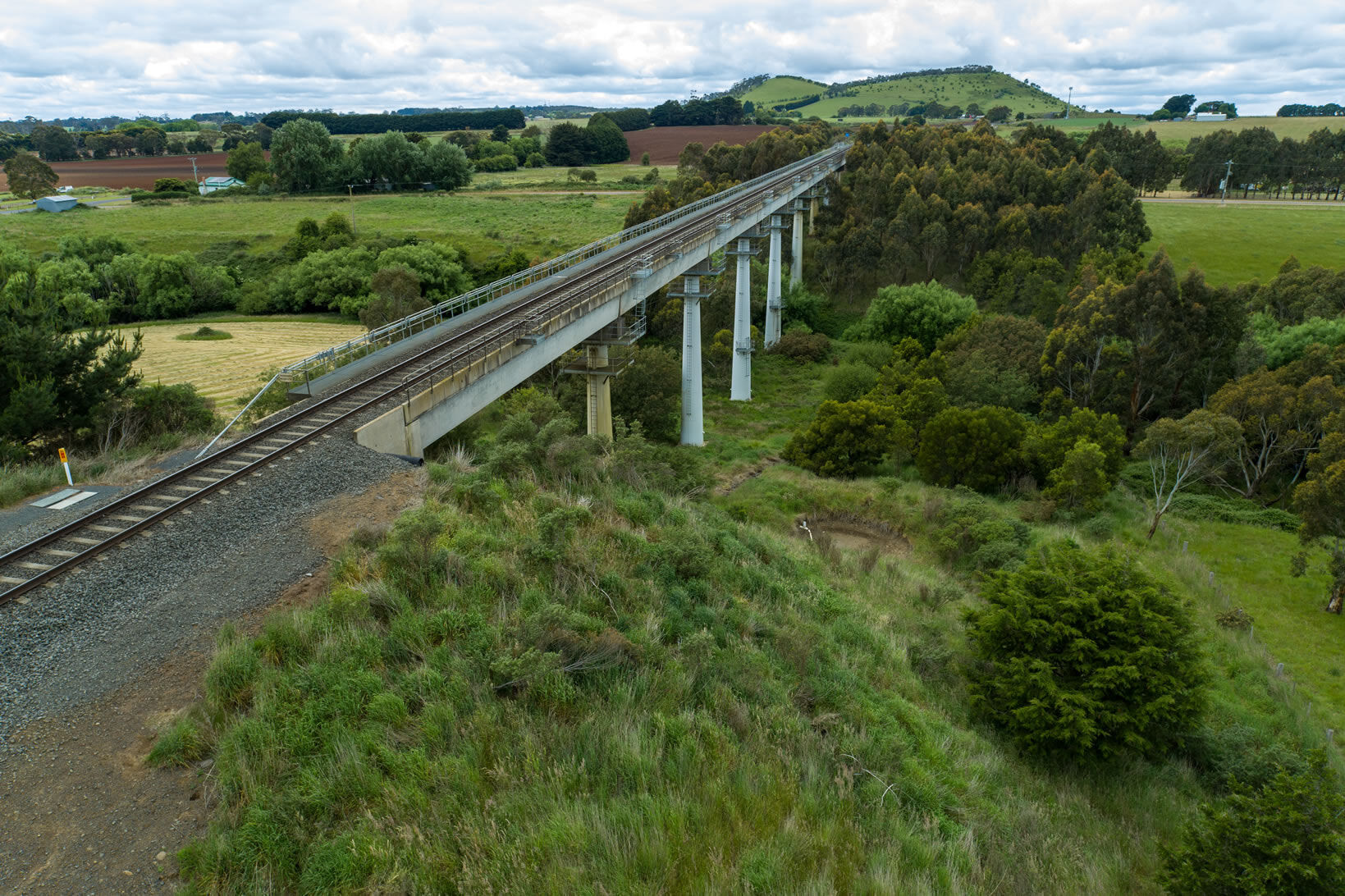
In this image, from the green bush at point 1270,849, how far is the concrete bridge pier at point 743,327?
41.3m

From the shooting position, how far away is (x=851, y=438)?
35719 mm

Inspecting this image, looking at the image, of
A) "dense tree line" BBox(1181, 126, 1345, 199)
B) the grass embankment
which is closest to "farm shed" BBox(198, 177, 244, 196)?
the grass embankment

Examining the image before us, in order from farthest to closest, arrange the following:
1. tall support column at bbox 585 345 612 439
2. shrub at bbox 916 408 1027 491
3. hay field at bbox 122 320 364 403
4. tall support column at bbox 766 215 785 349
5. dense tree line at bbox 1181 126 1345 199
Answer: dense tree line at bbox 1181 126 1345 199, tall support column at bbox 766 215 785 349, hay field at bbox 122 320 364 403, shrub at bbox 916 408 1027 491, tall support column at bbox 585 345 612 439

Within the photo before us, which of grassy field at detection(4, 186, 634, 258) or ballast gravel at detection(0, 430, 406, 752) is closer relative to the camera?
ballast gravel at detection(0, 430, 406, 752)

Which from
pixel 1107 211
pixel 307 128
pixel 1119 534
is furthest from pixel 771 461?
pixel 307 128

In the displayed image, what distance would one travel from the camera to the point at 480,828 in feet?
22.1

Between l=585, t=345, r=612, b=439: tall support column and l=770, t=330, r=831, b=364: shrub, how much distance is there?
29.1m

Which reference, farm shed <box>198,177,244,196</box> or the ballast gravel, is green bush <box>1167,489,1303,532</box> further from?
farm shed <box>198,177,244,196</box>

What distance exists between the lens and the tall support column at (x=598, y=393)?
105 feet

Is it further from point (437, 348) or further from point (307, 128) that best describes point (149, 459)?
point (307, 128)

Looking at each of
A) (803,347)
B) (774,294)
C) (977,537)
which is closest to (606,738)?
(977,537)

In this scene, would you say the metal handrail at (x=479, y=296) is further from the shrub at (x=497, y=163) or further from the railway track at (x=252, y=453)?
the shrub at (x=497, y=163)

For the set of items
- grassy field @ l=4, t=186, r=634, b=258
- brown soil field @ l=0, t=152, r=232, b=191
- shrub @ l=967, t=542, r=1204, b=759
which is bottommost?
shrub @ l=967, t=542, r=1204, b=759

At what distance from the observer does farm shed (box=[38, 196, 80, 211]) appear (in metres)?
102
